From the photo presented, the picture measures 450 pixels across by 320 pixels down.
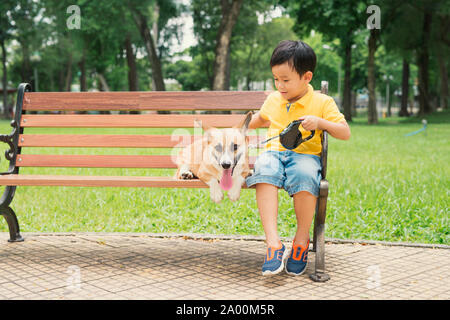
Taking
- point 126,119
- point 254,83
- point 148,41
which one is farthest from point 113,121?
point 254,83

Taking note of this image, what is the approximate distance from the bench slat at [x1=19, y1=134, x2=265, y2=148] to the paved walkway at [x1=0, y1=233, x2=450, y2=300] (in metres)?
0.78

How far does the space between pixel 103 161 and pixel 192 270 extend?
1.19 meters

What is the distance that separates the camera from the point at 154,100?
171 inches

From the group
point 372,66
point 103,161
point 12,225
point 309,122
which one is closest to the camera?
point 309,122

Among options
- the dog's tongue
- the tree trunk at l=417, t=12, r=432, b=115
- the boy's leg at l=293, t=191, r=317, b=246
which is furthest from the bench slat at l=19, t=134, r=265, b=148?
the tree trunk at l=417, t=12, r=432, b=115

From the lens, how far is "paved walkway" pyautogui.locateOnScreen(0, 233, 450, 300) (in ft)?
10.6

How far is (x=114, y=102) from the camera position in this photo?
4441mm

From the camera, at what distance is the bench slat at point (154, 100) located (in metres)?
4.27

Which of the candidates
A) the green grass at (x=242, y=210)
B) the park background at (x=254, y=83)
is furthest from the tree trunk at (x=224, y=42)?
the green grass at (x=242, y=210)

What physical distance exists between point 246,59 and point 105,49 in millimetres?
19087

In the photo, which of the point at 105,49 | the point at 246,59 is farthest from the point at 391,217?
the point at 246,59

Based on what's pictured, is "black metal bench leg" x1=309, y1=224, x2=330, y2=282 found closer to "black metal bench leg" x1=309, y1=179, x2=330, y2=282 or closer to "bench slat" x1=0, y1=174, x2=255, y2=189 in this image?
"black metal bench leg" x1=309, y1=179, x2=330, y2=282

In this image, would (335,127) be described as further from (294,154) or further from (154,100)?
(154,100)
